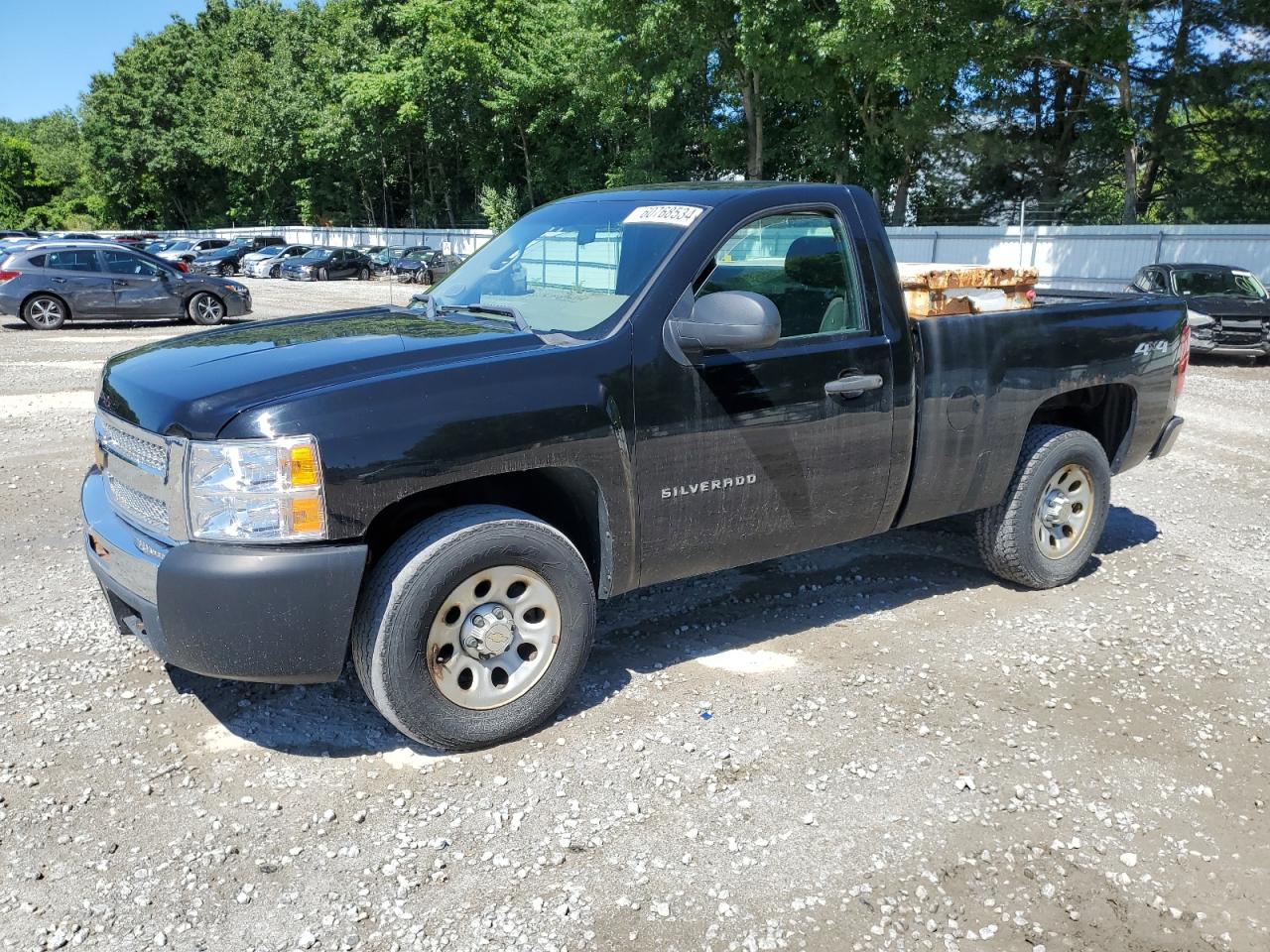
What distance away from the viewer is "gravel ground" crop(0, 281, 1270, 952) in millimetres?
2920

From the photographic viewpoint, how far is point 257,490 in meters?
3.24

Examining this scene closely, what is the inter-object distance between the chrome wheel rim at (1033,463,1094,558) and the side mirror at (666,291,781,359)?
→ 2262 millimetres

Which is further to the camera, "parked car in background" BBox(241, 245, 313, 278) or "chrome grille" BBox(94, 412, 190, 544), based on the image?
"parked car in background" BBox(241, 245, 313, 278)

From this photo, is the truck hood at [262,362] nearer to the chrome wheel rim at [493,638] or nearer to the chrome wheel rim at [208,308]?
the chrome wheel rim at [493,638]

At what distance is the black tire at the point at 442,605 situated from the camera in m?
3.44

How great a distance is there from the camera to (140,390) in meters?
3.66

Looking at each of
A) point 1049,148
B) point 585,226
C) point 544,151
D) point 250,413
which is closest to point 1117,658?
point 585,226

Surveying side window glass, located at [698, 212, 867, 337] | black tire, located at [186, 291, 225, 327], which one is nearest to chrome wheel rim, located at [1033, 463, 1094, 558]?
side window glass, located at [698, 212, 867, 337]

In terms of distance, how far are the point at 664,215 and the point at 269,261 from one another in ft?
129

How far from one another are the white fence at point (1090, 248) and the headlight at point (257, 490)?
2052cm

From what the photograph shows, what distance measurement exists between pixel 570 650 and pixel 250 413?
1403mm

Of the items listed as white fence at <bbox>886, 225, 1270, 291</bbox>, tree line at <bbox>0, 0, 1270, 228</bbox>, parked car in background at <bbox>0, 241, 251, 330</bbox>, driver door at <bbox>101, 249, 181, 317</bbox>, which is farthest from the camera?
tree line at <bbox>0, 0, 1270, 228</bbox>

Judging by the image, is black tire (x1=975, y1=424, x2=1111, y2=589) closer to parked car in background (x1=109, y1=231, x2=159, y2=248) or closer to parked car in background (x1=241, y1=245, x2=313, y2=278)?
parked car in background (x1=241, y1=245, x2=313, y2=278)

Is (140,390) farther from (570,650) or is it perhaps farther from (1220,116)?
(1220,116)
